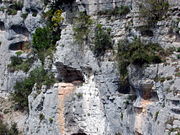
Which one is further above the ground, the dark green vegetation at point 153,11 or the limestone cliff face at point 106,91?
the dark green vegetation at point 153,11

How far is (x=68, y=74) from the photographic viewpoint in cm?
2598

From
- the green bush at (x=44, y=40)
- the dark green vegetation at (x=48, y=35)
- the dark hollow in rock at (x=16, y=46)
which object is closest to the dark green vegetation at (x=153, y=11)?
the dark green vegetation at (x=48, y=35)

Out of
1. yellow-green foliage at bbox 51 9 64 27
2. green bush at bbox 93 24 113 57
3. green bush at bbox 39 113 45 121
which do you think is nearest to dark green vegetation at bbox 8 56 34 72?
yellow-green foliage at bbox 51 9 64 27

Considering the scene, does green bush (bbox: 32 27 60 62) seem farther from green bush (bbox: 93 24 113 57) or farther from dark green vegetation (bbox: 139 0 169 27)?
dark green vegetation (bbox: 139 0 169 27)

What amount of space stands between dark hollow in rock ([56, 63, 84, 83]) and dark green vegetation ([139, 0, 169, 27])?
5401 mm

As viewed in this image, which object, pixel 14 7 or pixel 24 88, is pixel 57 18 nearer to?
pixel 24 88

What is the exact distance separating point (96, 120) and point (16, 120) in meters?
9.38

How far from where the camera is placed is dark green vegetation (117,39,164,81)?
20.6 metres

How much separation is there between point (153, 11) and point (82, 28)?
4438 millimetres

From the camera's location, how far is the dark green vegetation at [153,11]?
836 inches

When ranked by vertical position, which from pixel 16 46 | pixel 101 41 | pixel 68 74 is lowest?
pixel 68 74

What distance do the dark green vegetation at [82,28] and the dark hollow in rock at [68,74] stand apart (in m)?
1.77

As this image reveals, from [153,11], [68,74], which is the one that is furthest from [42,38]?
[153,11]

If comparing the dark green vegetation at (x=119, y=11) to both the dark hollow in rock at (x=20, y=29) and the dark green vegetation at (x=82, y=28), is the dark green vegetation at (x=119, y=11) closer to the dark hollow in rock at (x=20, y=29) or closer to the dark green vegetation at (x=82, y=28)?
the dark green vegetation at (x=82, y=28)
